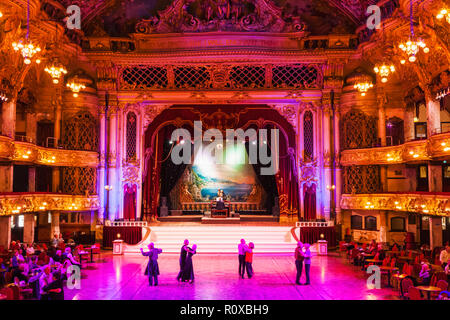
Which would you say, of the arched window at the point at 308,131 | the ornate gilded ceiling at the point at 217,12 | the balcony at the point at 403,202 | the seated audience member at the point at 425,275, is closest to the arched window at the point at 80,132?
the ornate gilded ceiling at the point at 217,12

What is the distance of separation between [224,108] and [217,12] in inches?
209

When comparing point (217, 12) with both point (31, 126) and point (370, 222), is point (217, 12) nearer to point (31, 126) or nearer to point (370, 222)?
point (31, 126)

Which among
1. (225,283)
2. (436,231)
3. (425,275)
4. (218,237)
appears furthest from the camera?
(218,237)

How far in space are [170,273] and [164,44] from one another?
44.2 ft

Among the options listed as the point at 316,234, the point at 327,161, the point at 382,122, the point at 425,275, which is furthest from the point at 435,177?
the point at 425,275

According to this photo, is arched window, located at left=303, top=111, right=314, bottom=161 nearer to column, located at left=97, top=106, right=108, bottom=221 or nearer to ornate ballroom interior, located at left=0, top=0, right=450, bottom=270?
ornate ballroom interior, located at left=0, top=0, right=450, bottom=270

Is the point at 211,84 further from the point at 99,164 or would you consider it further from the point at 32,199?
the point at 32,199

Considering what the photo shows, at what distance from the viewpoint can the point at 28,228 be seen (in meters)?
20.9

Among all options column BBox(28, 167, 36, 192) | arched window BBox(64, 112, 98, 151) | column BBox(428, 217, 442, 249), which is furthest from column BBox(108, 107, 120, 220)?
column BBox(428, 217, 442, 249)

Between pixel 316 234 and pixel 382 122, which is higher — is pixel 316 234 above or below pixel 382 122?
below

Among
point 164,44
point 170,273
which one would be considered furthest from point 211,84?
point 170,273

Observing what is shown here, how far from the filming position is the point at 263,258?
17.5 meters

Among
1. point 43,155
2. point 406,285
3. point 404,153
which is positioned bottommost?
point 406,285

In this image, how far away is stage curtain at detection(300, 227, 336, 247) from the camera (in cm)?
1962
